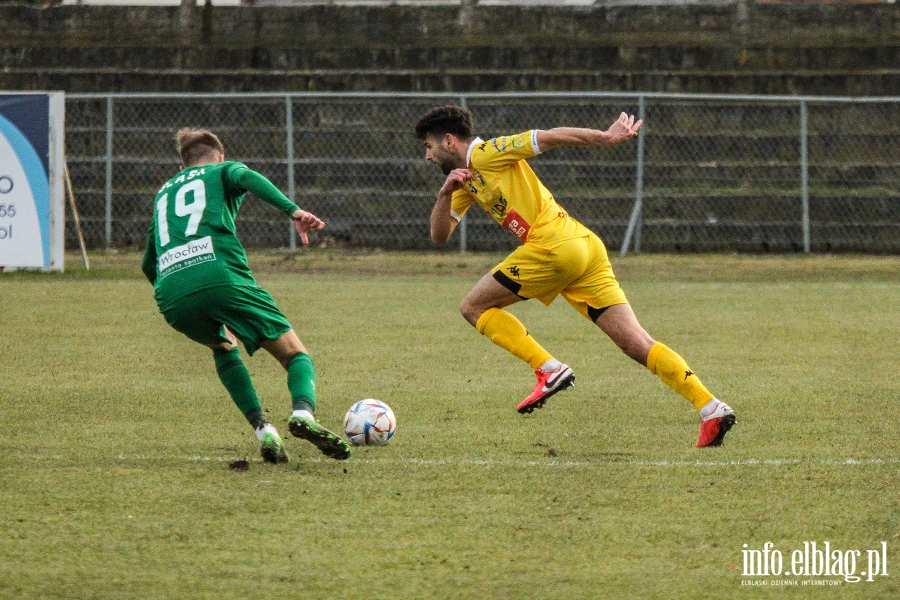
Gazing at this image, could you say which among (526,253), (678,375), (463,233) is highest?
(526,253)

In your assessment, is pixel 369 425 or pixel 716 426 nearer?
pixel 716 426

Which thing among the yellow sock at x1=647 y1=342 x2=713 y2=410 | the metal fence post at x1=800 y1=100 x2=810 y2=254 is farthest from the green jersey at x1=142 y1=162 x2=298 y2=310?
the metal fence post at x1=800 y1=100 x2=810 y2=254

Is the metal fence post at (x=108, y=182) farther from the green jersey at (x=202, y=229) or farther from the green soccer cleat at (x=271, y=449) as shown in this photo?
the green soccer cleat at (x=271, y=449)

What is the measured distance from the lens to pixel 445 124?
21.7 feet

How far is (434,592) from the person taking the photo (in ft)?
12.3

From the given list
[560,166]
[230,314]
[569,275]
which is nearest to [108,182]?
[560,166]

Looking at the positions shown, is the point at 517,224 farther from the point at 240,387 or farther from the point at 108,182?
the point at 108,182

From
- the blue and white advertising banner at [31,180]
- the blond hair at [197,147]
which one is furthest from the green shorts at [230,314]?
the blue and white advertising banner at [31,180]

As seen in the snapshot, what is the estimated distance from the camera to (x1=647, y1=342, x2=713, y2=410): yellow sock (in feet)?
19.8

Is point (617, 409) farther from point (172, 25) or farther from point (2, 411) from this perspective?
point (172, 25)

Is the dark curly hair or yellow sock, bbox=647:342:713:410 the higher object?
the dark curly hair

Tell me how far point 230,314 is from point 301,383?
0.45 meters

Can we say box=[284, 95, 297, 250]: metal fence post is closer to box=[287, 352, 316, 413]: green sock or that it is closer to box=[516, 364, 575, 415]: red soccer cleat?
box=[516, 364, 575, 415]: red soccer cleat

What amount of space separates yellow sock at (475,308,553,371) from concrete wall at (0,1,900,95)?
40.6 ft
